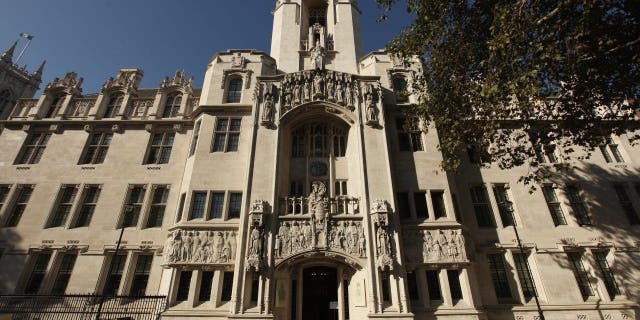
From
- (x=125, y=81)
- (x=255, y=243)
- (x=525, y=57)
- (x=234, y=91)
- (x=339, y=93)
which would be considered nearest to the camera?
(x=525, y=57)

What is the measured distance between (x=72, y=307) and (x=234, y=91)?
16.0 meters

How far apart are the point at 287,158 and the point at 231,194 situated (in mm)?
4189

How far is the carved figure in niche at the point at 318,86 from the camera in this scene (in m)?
19.8

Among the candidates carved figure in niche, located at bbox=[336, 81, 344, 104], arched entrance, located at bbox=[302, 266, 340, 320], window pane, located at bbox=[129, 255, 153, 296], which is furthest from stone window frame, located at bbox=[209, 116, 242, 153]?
arched entrance, located at bbox=[302, 266, 340, 320]

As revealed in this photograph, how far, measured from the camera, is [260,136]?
1867cm

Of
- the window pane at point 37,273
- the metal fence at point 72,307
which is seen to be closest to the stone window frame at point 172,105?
the window pane at point 37,273

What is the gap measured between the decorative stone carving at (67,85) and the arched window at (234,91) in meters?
13.3

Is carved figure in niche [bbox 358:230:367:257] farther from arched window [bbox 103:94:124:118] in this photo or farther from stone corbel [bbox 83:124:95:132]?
stone corbel [bbox 83:124:95:132]

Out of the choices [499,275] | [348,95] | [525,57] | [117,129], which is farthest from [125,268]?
[525,57]

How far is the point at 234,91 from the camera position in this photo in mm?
22000

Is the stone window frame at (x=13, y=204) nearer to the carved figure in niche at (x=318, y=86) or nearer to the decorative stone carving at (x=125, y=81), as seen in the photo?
the decorative stone carving at (x=125, y=81)

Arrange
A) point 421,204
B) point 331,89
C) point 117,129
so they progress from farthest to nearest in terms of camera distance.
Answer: point 117,129
point 331,89
point 421,204

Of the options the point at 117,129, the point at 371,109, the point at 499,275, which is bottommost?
the point at 499,275

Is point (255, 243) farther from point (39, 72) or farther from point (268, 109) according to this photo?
point (39, 72)
